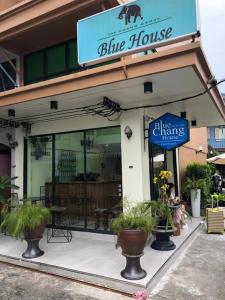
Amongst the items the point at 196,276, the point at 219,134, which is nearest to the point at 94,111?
the point at 196,276

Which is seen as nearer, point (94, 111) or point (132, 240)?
point (132, 240)

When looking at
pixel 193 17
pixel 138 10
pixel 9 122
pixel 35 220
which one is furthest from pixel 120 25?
pixel 9 122

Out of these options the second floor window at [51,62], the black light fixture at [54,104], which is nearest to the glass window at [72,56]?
the second floor window at [51,62]

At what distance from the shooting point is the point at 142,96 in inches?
234

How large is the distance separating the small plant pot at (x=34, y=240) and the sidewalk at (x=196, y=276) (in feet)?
7.75

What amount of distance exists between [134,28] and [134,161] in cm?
277

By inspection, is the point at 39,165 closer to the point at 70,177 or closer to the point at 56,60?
the point at 70,177

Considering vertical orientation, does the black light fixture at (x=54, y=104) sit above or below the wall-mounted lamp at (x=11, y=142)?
above

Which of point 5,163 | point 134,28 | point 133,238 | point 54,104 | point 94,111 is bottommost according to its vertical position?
point 133,238

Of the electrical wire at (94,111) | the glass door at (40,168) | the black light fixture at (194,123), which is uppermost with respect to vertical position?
the black light fixture at (194,123)

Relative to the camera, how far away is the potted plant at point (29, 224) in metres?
5.09

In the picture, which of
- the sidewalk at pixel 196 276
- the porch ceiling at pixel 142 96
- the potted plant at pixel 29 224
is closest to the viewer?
the sidewalk at pixel 196 276

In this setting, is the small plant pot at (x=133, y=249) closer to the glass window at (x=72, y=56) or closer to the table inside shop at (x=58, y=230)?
the table inside shop at (x=58, y=230)

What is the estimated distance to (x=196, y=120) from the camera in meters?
9.30
